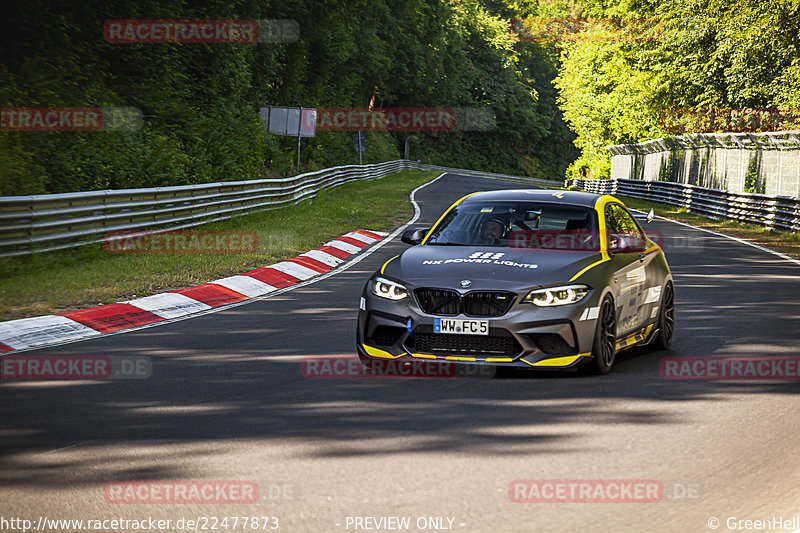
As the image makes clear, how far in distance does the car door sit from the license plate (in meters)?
1.31

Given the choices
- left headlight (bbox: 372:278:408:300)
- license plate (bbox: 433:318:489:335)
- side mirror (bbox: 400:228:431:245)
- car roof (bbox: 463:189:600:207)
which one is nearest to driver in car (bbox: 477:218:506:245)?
car roof (bbox: 463:189:600:207)

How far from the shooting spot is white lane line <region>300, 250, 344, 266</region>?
18297 mm

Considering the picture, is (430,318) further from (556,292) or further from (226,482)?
(226,482)

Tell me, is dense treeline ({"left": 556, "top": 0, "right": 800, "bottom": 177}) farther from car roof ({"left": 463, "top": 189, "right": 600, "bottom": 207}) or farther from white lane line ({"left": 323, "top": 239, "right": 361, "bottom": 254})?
car roof ({"left": 463, "top": 189, "right": 600, "bottom": 207})

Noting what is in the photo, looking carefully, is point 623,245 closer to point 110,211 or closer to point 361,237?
point 110,211

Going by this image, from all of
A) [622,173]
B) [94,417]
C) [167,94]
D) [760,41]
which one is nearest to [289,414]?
[94,417]

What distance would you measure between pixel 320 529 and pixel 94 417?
274 centimetres

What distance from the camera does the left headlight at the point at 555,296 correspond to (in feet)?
25.8

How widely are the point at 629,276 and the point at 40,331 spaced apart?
18.6 ft

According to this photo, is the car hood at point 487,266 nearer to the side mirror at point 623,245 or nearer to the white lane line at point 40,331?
the side mirror at point 623,245

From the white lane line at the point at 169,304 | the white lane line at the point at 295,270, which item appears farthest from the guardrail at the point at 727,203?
the white lane line at the point at 169,304

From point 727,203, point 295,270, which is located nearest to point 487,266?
point 295,270

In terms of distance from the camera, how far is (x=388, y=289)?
8.30 meters

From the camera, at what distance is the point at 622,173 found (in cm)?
6266
